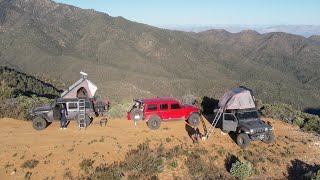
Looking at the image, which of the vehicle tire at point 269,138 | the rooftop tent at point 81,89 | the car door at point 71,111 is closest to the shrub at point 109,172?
the car door at point 71,111

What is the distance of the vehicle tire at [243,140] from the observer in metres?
16.4

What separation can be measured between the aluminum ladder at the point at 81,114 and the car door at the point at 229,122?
7411 mm

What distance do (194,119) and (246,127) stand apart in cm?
346

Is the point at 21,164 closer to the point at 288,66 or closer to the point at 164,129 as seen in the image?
the point at 164,129

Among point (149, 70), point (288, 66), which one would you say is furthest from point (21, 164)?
point (288, 66)

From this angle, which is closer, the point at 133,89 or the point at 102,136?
the point at 102,136

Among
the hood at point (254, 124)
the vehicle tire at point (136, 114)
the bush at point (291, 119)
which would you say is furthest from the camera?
the bush at point (291, 119)

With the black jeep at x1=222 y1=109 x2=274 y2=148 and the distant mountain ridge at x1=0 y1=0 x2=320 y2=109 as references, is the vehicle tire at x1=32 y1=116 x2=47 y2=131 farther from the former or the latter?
the distant mountain ridge at x1=0 y1=0 x2=320 y2=109

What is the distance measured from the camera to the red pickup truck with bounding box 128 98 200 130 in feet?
60.6

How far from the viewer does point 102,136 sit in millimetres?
17062

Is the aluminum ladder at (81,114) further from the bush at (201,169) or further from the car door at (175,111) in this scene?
the bush at (201,169)

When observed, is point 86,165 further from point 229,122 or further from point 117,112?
point 229,122

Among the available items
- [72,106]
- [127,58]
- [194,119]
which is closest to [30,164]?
[72,106]

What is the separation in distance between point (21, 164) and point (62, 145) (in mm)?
1974
